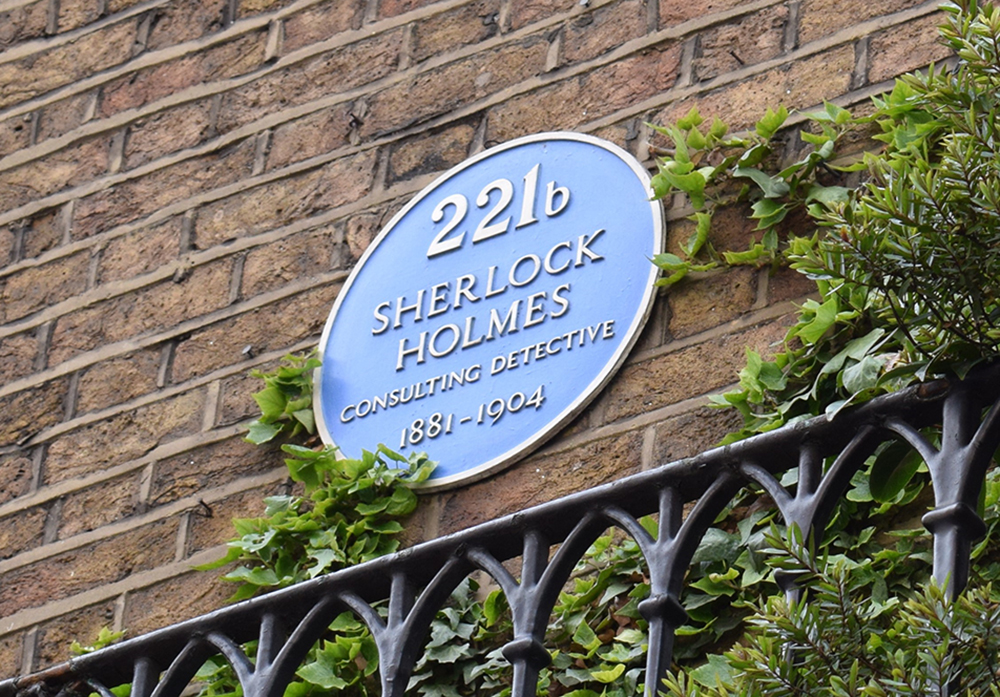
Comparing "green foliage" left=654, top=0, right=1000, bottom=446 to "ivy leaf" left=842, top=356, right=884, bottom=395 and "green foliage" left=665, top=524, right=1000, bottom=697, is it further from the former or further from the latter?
"green foliage" left=665, top=524, right=1000, bottom=697

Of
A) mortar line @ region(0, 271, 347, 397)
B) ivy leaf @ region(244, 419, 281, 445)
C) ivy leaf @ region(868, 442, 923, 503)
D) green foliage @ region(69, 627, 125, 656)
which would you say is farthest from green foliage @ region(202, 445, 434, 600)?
ivy leaf @ region(868, 442, 923, 503)

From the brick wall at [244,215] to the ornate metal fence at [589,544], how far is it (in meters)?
0.61

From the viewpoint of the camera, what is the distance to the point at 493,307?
3.25m

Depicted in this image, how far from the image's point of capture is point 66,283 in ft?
12.6

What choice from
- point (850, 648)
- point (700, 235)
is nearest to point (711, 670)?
point (850, 648)

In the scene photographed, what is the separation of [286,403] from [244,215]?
0.56 meters

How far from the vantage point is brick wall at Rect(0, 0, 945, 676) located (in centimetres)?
305

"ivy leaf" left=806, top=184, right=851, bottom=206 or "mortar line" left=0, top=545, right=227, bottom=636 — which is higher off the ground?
"ivy leaf" left=806, top=184, right=851, bottom=206

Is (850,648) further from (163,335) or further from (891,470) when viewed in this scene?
(163,335)

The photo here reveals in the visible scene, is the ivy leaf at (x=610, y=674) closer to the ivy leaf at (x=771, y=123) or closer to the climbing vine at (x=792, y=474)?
the climbing vine at (x=792, y=474)

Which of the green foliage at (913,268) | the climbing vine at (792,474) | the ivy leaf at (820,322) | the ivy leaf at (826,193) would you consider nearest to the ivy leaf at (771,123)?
the climbing vine at (792,474)

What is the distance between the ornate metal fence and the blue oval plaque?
0.67 metres

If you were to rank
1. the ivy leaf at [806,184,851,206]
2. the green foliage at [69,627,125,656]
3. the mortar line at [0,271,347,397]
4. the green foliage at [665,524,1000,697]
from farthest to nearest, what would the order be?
the mortar line at [0,271,347,397] < the green foliage at [69,627,125,656] < the ivy leaf at [806,184,851,206] < the green foliage at [665,524,1000,697]

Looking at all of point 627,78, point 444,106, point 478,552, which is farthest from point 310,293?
point 478,552
